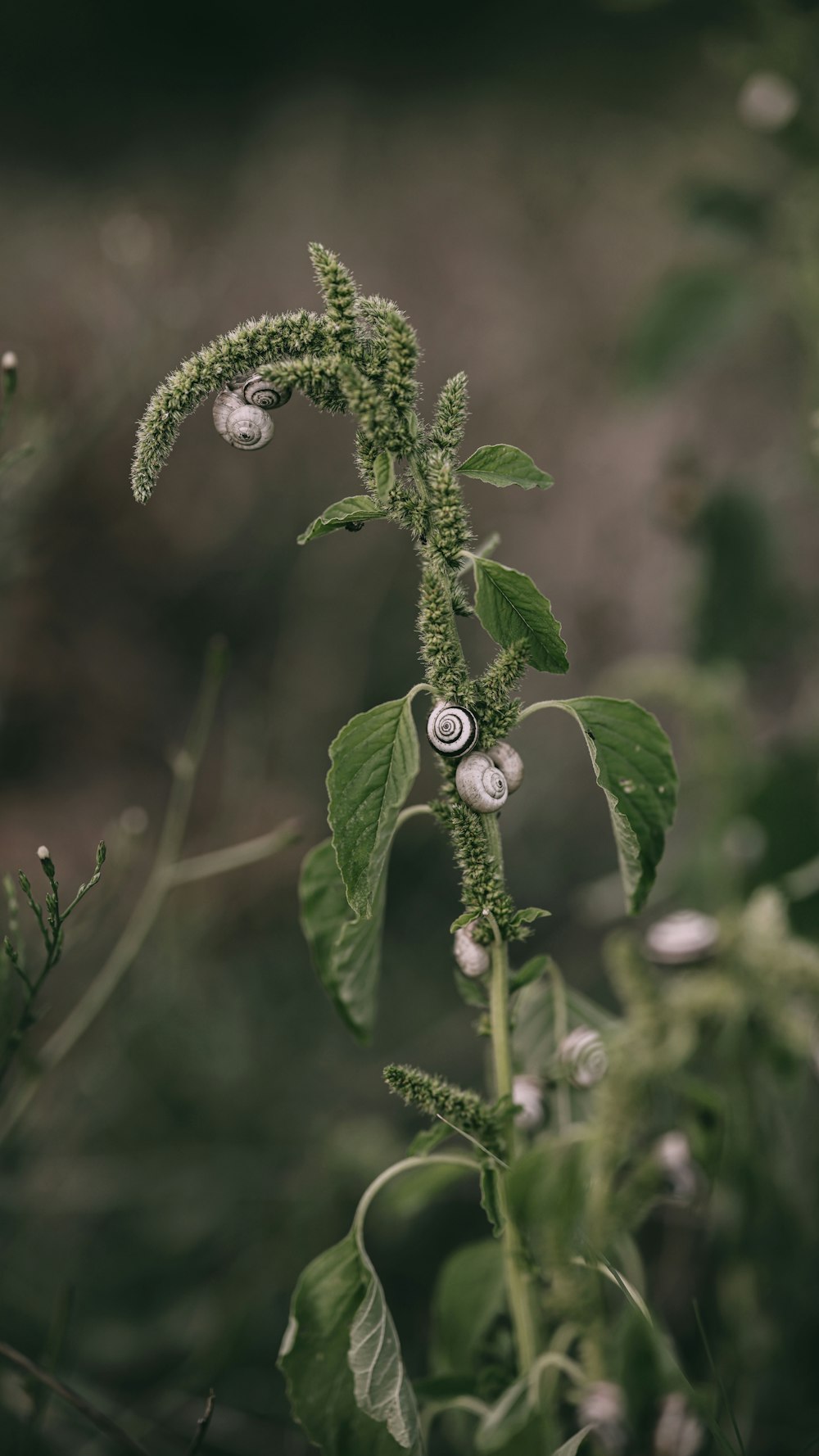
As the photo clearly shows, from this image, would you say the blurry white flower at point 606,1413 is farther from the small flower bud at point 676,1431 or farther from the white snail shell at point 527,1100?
the white snail shell at point 527,1100

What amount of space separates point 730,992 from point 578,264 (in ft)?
7.01

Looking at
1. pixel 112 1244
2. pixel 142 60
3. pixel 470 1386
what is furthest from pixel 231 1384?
pixel 142 60

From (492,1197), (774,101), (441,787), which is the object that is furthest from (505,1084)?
(774,101)

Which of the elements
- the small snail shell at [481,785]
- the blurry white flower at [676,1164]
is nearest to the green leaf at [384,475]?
the small snail shell at [481,785]

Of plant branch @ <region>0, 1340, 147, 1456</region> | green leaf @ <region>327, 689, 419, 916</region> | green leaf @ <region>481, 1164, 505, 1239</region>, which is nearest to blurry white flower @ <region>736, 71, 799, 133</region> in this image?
green leaf @ <region>327, 689, 419, 916</region>

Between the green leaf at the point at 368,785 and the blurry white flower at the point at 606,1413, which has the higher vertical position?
the green leaf at the point at 368,785

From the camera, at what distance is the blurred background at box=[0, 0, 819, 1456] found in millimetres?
1034

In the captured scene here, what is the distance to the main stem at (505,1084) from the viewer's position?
1.52ft

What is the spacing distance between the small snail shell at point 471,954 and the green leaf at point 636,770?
0.28 ft

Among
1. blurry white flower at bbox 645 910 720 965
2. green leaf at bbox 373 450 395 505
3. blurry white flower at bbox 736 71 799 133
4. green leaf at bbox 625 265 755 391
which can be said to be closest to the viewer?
green leaf at bbox 373 450 395 505

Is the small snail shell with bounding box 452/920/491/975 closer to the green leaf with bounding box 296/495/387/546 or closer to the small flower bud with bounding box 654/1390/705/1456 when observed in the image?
the green leaf with bounding box 296/495/387/546

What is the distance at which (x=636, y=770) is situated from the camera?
17.7 inches

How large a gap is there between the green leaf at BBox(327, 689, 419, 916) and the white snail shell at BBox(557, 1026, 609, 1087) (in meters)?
0.18

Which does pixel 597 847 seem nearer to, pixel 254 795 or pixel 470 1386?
pixel 254 795
